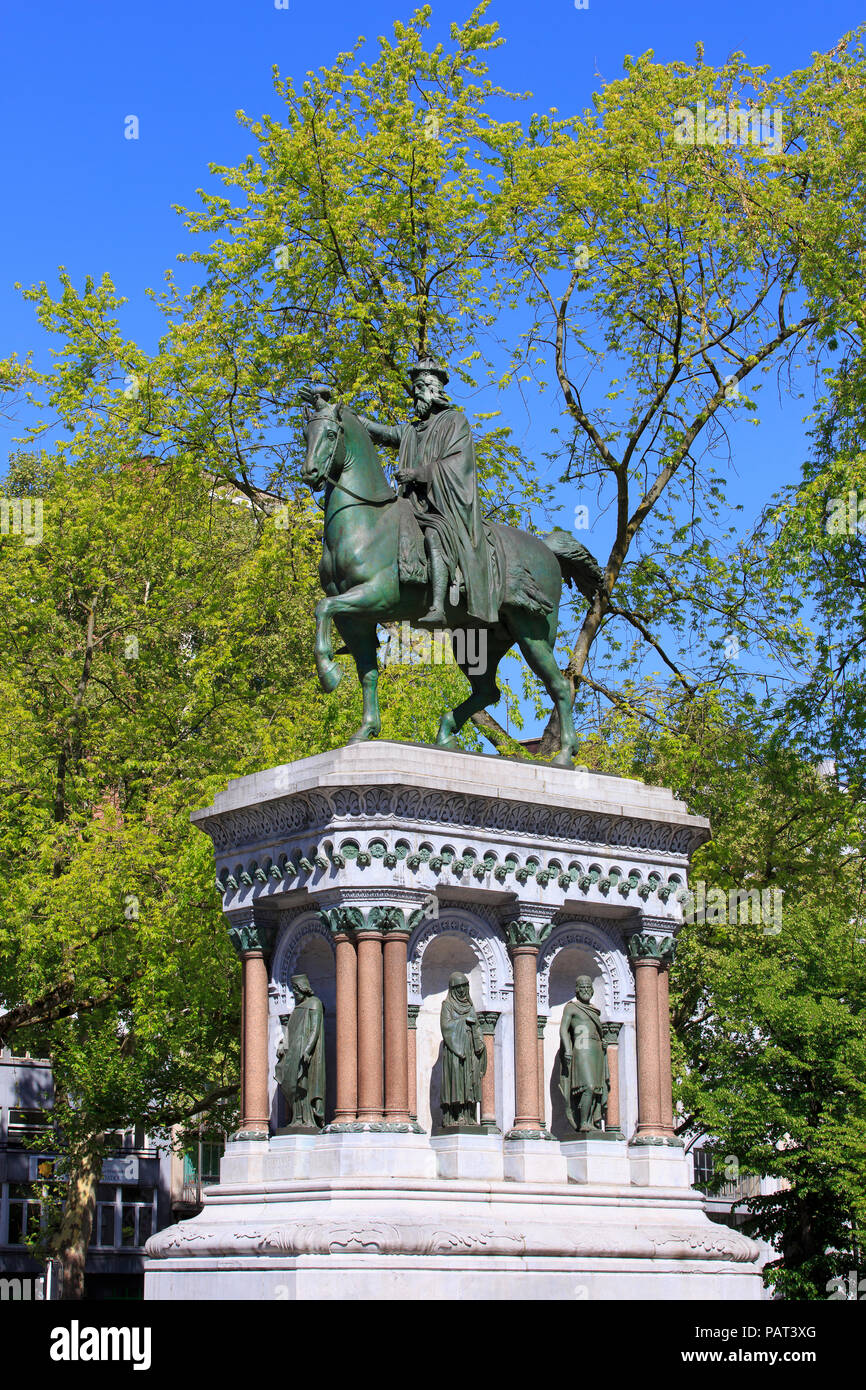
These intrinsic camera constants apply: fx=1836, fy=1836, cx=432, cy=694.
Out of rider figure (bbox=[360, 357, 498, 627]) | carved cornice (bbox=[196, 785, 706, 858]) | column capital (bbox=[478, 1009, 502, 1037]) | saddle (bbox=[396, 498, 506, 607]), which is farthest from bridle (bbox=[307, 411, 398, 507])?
column capital (bbox=[478, 1009, 502, 1037])

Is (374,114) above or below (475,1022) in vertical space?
above

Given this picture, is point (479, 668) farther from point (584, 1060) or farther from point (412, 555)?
point (584, 1060)

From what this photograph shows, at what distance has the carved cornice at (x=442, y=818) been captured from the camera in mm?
20719

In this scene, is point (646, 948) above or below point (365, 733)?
below

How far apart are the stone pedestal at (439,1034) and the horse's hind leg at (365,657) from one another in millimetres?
695

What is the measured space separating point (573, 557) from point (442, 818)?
5022 millimetres

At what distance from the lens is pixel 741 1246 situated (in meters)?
22.2

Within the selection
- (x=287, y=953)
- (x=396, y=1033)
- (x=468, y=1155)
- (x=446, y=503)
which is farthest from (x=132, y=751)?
(x=468, y=1155)

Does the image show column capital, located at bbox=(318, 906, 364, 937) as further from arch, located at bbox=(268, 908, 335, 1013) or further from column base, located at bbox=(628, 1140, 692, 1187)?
column base, located at bbox=(628, 1140, 692, 1187)

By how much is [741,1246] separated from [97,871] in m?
14.3

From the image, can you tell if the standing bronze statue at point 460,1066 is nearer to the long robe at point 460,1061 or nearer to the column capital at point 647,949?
the long robe at point 460,1061

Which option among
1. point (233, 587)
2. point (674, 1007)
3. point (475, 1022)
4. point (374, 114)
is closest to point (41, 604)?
point (233, 587)

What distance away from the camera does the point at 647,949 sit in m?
23.1
